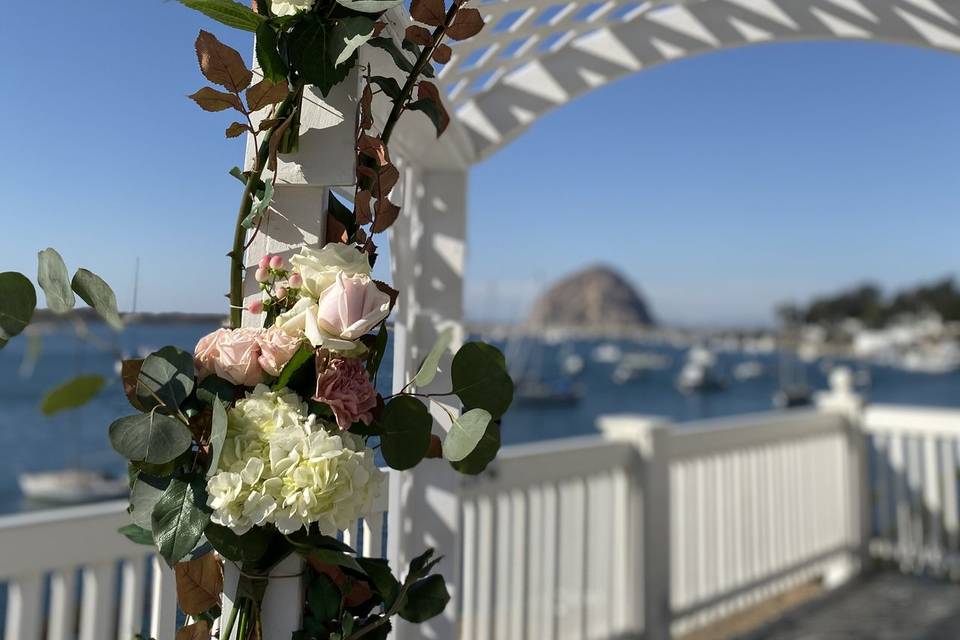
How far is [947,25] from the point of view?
5.00 feet

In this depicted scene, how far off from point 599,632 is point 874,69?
20.5 metres

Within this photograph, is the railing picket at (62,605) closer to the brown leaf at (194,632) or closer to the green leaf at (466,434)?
the brown leaf at (194,632)

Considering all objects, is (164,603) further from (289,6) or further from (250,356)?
(289,6)

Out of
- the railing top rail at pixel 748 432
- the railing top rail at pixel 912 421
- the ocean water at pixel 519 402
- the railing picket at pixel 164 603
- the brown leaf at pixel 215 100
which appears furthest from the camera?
the ocean water at pixel 519 402

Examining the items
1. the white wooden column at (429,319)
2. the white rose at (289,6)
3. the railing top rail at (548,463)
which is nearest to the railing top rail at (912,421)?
the railing top rail at (548,463)

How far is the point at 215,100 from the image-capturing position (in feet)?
2.52

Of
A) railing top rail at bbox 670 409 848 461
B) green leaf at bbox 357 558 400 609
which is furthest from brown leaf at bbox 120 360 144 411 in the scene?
railing top rail at bbox 670 409 848 461

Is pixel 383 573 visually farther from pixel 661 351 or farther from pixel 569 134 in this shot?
pixel 661 351

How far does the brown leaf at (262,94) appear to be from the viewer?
0.78 meters

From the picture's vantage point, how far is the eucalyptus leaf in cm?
72

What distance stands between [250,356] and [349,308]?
12 cm

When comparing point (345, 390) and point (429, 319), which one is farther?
point (429, 319)

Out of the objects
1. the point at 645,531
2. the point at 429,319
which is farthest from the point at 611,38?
the point at 645,531

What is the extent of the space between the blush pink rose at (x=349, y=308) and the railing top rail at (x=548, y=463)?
1.61 metres
